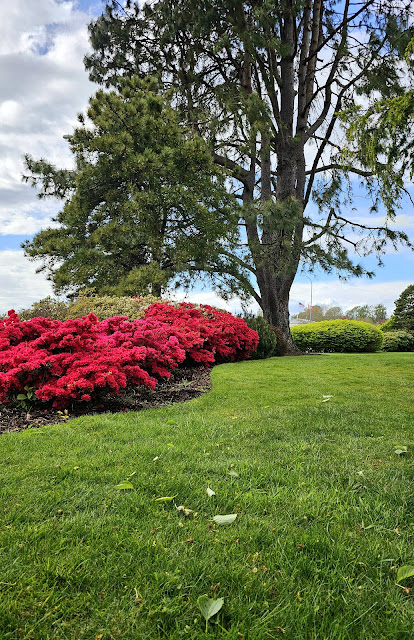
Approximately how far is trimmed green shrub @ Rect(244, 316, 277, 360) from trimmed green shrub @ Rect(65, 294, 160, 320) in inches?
101

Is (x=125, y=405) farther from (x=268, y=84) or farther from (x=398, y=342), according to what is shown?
(x=398, y=342)

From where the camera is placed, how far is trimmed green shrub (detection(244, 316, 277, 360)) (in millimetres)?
9797

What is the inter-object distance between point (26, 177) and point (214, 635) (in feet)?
46.2

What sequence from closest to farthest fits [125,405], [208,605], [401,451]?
1. [208,605]
2. [401,451]
3. [125,405]

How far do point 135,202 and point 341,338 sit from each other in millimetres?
8840

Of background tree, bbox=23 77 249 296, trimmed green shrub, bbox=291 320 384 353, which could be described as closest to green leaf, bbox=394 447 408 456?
background tree, bbox=23 77 249 296

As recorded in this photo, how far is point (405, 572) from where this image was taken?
1.51 m

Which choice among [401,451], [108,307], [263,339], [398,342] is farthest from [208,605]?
[398,342]

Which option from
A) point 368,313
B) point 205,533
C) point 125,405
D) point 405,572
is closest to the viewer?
point 405,572

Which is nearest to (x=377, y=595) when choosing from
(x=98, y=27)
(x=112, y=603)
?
(x=112, y=603)

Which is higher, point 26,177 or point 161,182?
point 26,177

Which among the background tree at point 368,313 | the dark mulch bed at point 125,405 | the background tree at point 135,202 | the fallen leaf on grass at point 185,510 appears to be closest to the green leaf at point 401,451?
the fallen leaf on grass at point 185,510

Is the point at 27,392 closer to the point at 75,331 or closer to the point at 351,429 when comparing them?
the point at 75,331

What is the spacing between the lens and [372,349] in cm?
1512
